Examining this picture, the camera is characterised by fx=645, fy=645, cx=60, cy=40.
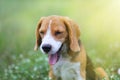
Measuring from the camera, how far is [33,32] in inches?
494

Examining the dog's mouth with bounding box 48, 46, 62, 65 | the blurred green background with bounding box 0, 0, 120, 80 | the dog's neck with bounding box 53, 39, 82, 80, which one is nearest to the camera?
the dog's mouth with bounding box 48, 46, 62, 65

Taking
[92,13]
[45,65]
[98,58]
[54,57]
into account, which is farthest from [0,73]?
[92,13]

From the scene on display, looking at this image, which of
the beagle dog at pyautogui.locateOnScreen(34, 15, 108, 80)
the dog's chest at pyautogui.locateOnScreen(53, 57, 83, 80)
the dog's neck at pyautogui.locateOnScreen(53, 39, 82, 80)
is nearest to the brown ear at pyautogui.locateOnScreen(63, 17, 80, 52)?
the beagle dog at pyautogui.locateOnScreen(34, 15, 108, 80)

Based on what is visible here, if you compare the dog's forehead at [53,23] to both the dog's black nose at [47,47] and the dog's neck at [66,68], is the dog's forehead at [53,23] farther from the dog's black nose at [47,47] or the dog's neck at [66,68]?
the dog's neck at [66,68]

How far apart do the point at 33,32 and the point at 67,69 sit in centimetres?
464

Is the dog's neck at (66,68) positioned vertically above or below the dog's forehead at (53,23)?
below

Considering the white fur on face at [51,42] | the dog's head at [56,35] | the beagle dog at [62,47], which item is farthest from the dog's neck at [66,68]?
the white fur on face at [51,42]

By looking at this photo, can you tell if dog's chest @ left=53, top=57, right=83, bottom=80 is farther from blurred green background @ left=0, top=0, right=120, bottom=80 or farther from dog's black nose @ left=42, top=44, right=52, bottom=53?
blurred green background @ left=0, top=0, right=120, bottom=80

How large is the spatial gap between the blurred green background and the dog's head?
1409mm

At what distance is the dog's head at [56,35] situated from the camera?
24.9 ft

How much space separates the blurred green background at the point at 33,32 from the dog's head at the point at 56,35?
1.41 meters

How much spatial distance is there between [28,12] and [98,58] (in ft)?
11.4

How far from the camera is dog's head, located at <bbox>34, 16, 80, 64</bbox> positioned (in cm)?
759

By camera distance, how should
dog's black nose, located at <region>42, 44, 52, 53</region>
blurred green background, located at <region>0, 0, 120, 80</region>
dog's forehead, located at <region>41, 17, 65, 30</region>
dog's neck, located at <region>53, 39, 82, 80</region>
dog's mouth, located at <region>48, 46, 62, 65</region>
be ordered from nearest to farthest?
dog's black nose, located at <region>42, 44, 52, 53</region>, dog's forehead, located at <region>41, 17, 65, 30</region>, dog's mouth, located at <region>48, 46, 62, 65</region>, dog's neck, located at <region>53, 39, 82, 80</region>, blurred green background, located at <region>0, 0, 120, 80</region>
